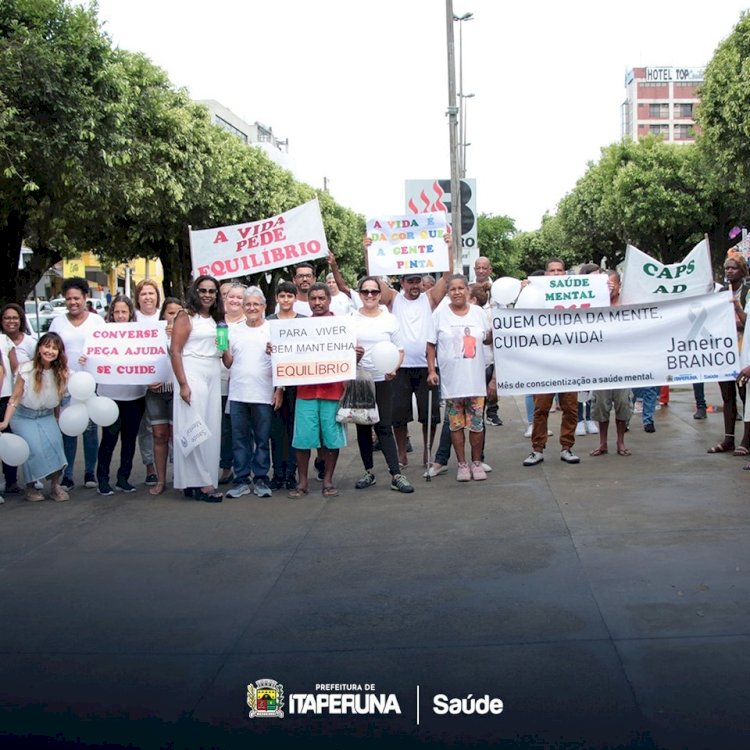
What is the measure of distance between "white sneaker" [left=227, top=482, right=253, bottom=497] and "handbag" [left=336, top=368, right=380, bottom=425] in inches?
42.3

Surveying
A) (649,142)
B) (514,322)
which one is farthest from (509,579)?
(649,142)

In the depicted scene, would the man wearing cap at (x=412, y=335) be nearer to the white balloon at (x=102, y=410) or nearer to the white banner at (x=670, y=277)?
the white banner at (x=670, y=277)

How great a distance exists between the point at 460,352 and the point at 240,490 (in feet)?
7.50

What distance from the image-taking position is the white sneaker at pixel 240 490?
8.73 meters

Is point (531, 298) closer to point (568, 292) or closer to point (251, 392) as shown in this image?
point (568, 292)

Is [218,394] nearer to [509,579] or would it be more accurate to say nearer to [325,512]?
[325,512]

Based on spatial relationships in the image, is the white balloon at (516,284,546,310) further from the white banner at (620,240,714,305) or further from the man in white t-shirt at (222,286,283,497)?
the man in white t-shirt at (222,286,283,497)

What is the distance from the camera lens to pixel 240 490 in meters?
8.80

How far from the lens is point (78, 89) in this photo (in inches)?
600

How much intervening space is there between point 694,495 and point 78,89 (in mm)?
11403

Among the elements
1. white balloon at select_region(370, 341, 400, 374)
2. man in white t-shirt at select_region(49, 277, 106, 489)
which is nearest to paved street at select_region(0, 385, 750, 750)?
white balloon at select_region(370, 341, 400, 374)

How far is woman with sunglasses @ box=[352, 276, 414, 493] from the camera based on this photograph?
28.5 feet

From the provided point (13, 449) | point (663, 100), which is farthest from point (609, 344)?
point (663, 100)

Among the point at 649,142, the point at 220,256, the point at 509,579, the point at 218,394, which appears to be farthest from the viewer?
the point at 649,142
